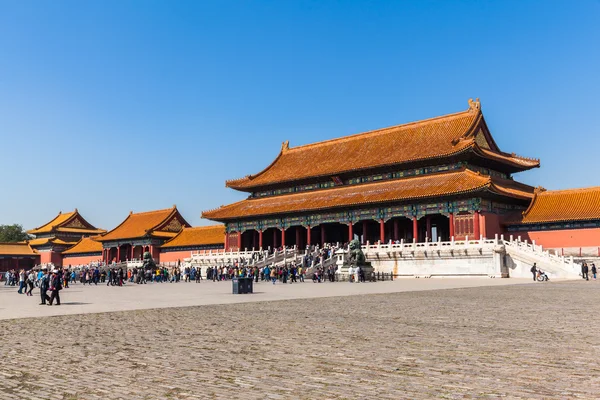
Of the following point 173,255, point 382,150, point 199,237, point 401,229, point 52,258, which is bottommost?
point 173,255

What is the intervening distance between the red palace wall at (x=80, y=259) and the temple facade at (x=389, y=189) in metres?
25.3

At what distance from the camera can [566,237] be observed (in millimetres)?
44938

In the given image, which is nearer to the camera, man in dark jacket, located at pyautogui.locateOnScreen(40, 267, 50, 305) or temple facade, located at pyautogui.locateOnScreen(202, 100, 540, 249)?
man in dark jacket, located at pyautogui.locateOnScreen(40, 267, 50, 305)

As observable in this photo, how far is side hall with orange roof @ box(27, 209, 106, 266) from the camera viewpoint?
290 feet

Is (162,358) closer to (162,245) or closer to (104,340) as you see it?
(104,340)

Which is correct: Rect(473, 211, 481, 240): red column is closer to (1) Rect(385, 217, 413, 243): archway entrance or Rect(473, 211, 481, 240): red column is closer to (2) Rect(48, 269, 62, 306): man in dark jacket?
(1) Rect(385, 217, 413, 243): archway entrance

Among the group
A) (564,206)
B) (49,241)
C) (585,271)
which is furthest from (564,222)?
(49,241)

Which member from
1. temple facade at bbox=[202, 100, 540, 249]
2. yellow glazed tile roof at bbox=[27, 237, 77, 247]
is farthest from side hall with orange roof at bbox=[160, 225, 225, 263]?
yellow glazed tile roof at bbox=[27, 237, 77, 247]

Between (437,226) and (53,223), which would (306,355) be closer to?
(437,226)

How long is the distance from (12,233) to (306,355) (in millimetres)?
137545

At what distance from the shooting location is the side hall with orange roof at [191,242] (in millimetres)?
69125

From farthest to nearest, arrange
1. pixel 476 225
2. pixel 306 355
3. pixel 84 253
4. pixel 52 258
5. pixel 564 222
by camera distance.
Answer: pixel 52 258 → pixel 84 253 → pixel 476 225 → pixel 564 222 → pixel 306 355

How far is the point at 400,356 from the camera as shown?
Answer: 30.1 feet

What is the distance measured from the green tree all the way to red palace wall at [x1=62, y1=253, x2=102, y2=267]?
50672mm
